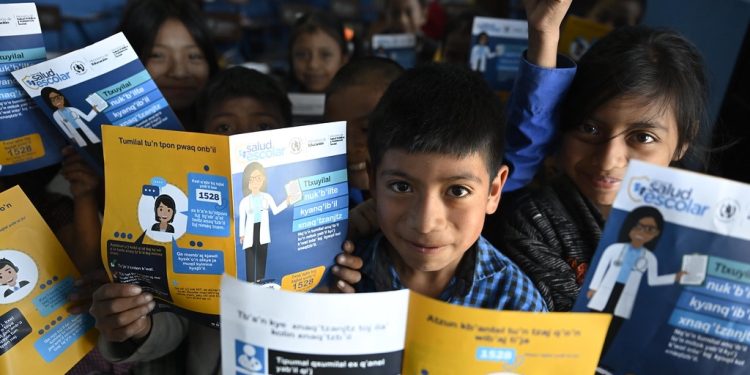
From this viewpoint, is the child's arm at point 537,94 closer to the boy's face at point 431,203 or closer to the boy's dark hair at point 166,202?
the boy's face at point 431,203

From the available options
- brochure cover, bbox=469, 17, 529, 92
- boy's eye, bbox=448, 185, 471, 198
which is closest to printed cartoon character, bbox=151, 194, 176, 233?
boy's eye, bbox=448, 185, 471, 198

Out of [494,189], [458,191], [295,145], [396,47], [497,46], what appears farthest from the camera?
[396,47]

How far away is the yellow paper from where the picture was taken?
661mm

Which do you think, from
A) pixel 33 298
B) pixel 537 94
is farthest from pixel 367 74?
pixel 33 298

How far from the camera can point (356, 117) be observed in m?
1.53

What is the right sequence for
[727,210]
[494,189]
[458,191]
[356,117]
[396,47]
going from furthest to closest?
1. [396,47]
2. [356,117]
3. [494,189]
4. [458,191]
5. [727,210]

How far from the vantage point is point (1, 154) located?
1.15m

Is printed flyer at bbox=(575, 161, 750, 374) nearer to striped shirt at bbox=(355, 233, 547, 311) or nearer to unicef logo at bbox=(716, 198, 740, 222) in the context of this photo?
unicef logo at bbox=(716, 198, 740, 222)

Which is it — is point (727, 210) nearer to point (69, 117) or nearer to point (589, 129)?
point (589, 129)

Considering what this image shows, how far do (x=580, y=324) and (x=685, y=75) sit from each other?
795 mm

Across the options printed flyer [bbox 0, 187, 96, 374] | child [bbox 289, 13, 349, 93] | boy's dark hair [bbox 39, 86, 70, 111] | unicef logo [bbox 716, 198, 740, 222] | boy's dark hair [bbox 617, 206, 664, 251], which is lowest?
printed flyer [bbox 0, 187, 96, 374]

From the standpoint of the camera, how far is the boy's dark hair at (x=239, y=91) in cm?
141

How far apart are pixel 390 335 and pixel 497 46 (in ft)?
5.38

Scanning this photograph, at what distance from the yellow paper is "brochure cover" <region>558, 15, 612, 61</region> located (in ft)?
5.39
